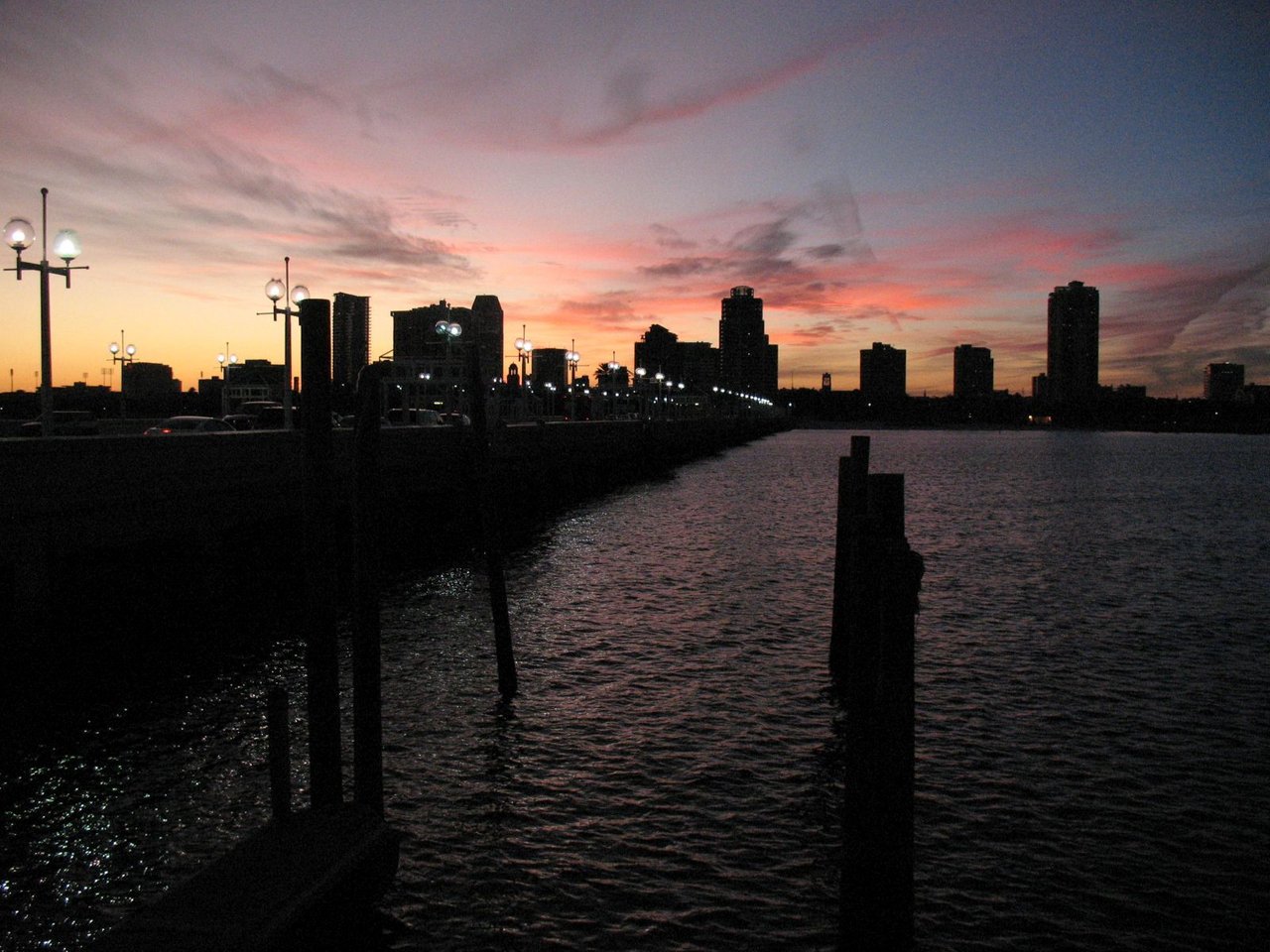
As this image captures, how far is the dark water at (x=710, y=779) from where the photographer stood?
340 inches

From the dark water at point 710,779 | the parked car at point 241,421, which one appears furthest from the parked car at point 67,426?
the dark water at point 710,779

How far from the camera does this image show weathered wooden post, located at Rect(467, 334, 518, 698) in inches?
545

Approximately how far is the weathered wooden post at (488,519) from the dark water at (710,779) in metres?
0.62

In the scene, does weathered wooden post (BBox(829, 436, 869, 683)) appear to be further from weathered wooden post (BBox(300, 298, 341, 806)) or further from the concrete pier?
weathered wooden post (BBox(300, 298, 341, 806))

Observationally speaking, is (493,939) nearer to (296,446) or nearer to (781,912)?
(781,912)

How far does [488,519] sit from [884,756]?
8804 millimetres

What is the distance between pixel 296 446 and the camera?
24.3 m

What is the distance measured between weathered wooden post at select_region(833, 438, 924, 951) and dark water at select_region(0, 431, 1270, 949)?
4.53 ft

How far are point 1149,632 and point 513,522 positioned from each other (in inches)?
1022

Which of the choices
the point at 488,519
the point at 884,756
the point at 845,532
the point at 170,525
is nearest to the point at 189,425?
the point at 170,525

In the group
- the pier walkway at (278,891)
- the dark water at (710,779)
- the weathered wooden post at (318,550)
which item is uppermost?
the weathered wooden post at (318,550)

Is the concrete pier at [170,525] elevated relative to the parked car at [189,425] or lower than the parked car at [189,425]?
lower

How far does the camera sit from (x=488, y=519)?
1455 centimetres

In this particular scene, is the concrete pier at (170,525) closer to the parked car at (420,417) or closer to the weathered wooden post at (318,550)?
the weathered wooden post at (318,550)
